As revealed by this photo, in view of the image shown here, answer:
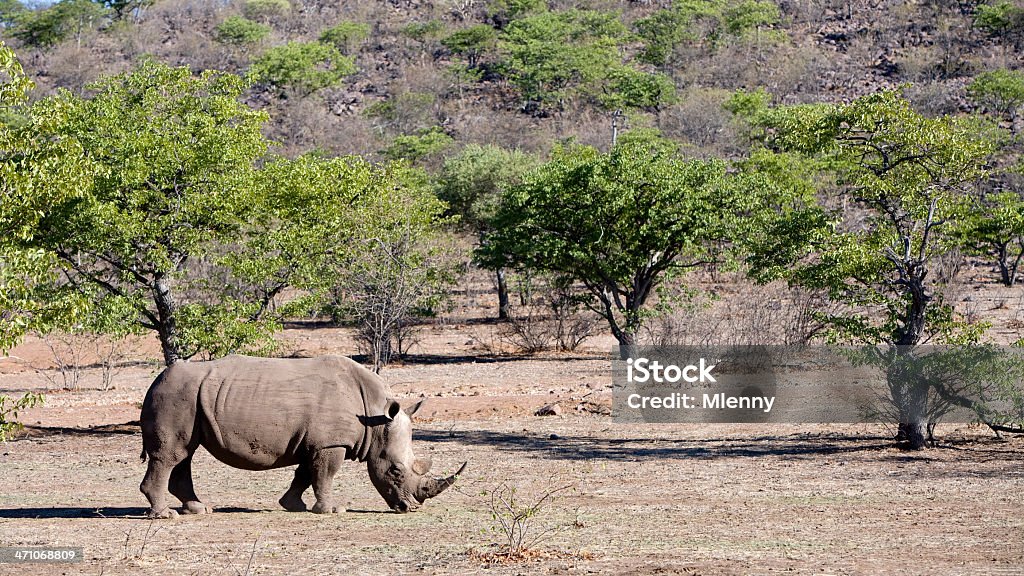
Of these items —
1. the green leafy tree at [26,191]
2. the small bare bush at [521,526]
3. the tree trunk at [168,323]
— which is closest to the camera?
the small bare bush at [521,526]

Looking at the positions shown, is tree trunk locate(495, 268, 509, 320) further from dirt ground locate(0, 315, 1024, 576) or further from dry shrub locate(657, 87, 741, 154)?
dry shrub locate(657, 87, 741, 154)

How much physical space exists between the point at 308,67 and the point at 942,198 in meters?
73.6

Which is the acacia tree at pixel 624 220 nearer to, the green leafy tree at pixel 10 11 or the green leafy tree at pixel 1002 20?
the green leafy tree at pixel 1002 20

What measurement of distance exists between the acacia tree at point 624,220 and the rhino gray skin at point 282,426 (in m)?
17.4

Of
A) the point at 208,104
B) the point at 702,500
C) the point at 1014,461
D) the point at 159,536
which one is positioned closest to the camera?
the point at 159,536

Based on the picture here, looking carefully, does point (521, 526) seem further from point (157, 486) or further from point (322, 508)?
point (157, 486)

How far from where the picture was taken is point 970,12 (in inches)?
3260

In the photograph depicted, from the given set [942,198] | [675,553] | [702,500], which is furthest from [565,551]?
[942,198]

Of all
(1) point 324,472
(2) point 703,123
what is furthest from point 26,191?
(2) point 703,123

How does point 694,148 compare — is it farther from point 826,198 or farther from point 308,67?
point 308,67

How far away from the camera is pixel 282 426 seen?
11.0 meters

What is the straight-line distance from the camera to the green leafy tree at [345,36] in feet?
Result: 313

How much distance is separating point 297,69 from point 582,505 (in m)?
76.5

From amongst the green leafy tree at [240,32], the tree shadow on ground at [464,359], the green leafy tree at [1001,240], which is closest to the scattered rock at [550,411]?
the tree shadow on ground at [464,359]
